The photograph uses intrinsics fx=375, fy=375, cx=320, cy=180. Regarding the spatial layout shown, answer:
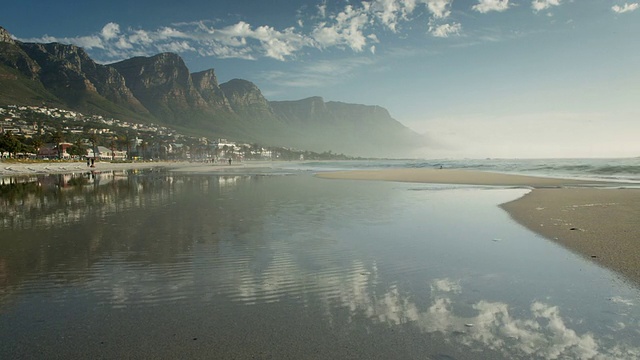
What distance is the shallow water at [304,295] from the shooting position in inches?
190

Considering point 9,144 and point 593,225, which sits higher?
point 9,144

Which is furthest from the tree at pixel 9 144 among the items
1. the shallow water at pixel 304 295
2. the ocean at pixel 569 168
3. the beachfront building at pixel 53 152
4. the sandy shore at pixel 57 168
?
the shallow water at pixel 304 295

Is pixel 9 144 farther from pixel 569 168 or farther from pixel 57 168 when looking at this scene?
pixel 569 168

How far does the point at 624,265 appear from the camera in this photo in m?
8.63

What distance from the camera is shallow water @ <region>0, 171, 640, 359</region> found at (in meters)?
4.82

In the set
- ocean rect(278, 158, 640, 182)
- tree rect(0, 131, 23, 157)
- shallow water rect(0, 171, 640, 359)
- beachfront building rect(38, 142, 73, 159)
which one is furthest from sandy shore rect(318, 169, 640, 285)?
beachfront building rect(38, 142, 73, 159)

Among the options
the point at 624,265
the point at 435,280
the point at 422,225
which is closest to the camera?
the point at 435,280

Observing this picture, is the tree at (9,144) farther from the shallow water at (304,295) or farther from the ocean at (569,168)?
the shallow water at (304,295)

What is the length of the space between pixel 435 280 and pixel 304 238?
5042mm

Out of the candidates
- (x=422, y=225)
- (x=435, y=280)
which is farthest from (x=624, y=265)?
(x=422, y=225)

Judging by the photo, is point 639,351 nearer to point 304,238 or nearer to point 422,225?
point 304,238

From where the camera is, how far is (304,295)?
669cm

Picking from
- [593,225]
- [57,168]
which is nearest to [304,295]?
[593,225]

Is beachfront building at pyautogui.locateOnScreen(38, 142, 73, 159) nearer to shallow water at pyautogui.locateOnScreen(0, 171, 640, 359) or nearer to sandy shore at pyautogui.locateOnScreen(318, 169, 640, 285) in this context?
shallow water at pyautogui.locateOnScreen(0, 171, 640, 359)
